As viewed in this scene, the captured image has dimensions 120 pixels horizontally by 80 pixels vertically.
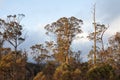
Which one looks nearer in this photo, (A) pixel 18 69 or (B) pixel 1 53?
(A) pixel 18 69

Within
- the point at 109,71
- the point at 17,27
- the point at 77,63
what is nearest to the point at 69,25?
the point at 77,63

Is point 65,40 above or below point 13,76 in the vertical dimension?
above

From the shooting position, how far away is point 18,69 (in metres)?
31.4

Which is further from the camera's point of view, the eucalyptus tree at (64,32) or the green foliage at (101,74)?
the eucalyptus tree at (64,32)

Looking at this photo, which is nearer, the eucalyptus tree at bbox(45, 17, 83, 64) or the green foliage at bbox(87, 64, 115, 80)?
the green foliage at bbox(87, 64, 115, 80)

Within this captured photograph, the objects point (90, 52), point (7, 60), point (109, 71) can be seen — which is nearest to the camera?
point (109, 71)

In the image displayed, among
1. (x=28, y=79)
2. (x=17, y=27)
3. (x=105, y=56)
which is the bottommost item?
(x=28, y=79)

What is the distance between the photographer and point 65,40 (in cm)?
4291

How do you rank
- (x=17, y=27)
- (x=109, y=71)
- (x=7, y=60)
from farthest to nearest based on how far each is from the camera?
(x=17, y=27) → (x=7, y=60) → (x=109, y=71)

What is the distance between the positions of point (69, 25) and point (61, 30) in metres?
1.37

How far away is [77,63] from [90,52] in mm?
2543

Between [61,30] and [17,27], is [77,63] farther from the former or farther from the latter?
[17,27]

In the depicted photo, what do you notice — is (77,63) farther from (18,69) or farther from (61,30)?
(18,69)

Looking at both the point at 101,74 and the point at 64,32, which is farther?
the point at 64,32
